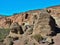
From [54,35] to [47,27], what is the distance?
2.80 ft

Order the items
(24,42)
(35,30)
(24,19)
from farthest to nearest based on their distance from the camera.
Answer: (24,19) → (35,30) → (24,42)

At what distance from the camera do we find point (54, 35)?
2262cm

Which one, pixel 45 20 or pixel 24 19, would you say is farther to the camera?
pixel 24 19

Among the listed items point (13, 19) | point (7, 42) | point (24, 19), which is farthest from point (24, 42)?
point (13, 19)

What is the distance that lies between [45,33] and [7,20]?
193 ft

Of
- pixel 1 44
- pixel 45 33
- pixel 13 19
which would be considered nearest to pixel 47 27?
pixel 45 33

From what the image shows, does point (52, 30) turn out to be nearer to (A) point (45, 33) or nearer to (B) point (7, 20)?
(A) point (45, 33)

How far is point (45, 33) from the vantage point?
22.1 meters

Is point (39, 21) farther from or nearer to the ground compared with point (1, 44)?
farther from the ground

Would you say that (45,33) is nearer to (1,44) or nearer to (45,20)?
(45,20)

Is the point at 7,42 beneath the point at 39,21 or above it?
beneath

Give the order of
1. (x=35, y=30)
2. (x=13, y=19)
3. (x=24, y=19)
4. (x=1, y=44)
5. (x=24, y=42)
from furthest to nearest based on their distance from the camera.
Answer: (x=13, y=19), (x=24, y=19), (x=35, y=30), (x=1, y=44), (x=24, y=42)

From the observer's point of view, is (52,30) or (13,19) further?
(13,19)

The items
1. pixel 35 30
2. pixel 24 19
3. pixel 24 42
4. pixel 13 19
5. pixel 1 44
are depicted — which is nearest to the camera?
pixel 24 42
